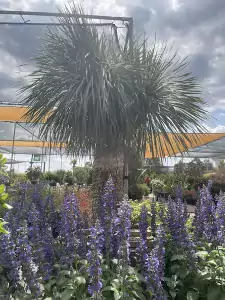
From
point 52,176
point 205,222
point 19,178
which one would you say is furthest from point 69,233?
point 52,176

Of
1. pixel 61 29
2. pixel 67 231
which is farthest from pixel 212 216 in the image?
pixel 61 29

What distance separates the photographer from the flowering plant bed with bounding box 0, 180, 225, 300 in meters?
2.13

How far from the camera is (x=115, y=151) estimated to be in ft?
12.7

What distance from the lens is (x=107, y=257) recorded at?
2.44 m

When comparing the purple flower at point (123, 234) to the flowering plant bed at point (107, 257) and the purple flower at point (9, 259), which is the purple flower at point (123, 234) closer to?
the flowering plant bed at point (107, 257)

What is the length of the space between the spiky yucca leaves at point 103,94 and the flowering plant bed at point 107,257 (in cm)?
98

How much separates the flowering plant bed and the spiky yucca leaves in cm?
98

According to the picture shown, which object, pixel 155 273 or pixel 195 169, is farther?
pixel 195 169

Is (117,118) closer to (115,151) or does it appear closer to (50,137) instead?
(115,151)

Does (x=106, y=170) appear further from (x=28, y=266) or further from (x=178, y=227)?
(x=28, y=266)

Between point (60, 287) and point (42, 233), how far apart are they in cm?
37

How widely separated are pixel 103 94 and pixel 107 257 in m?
1.48

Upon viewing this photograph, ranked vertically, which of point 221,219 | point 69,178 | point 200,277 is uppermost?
point 69,178

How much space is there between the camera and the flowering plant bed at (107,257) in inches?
83.7
